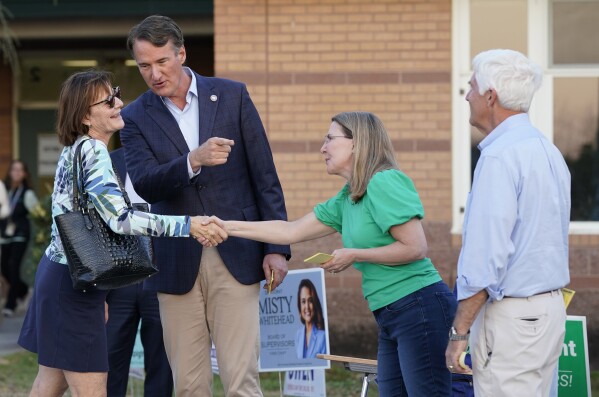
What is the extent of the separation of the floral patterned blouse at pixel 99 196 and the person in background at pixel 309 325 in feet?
8.88

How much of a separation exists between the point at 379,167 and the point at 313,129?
4.55 m

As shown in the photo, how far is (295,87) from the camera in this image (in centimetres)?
959

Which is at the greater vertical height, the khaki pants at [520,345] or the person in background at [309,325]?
the khaki pants at [520,345]

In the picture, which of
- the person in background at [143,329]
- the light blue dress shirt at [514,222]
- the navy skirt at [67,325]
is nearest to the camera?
the light blue dress shirt at [514,222]

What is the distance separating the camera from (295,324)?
7.68 m

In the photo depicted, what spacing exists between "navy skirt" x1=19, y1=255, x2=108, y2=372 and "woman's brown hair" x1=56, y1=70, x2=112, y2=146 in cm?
60

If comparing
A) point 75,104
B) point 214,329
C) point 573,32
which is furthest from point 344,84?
point 75,104

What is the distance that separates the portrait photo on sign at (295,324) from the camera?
760 centimetres

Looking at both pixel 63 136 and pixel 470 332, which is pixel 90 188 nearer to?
pixel 63 136

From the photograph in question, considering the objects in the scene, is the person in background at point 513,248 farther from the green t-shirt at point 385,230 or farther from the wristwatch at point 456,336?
the green t-shirt at point 385,230

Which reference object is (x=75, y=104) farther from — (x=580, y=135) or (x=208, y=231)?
(x=580, y=135)

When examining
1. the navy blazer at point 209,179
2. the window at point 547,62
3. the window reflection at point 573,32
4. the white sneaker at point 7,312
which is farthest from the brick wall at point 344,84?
the white sneaker at point 7,312

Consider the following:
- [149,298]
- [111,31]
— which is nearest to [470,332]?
[149,298]

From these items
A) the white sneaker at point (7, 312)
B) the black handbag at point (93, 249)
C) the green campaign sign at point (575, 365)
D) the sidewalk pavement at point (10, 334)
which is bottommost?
the sidewalk pavement at point (10, 334)
